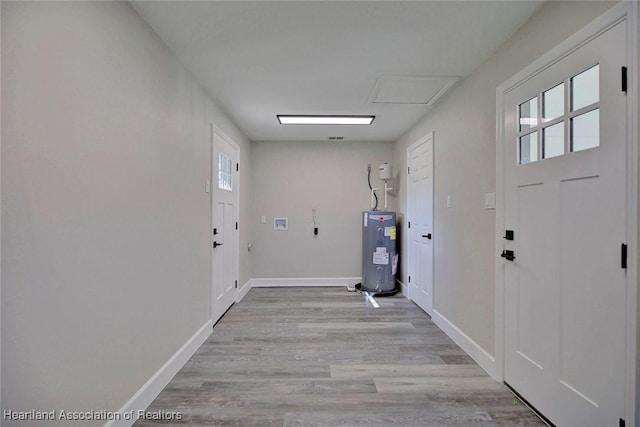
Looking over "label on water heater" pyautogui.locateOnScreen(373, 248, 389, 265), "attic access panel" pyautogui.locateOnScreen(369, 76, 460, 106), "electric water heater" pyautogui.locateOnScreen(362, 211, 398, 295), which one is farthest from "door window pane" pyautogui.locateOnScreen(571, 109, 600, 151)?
"label on water heater" pyautogui.locateOnScreen(373, 248, 389, 265)

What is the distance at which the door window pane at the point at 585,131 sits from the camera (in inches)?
52.0

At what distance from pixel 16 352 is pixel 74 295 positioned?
26cm

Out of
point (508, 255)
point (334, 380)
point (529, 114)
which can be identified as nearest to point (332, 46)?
point (529, 114)

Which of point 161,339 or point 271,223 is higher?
point 271,223

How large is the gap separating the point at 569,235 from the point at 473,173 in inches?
38.1

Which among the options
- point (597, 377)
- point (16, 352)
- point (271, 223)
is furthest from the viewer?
point (271, 223)

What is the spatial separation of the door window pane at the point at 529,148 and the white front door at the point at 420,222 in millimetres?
1384

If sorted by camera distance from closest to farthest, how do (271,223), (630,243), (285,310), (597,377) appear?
1. (630,243)
2. (597,377)
3. (285,310)
4. (271,223)

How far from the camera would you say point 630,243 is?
3.86 feet

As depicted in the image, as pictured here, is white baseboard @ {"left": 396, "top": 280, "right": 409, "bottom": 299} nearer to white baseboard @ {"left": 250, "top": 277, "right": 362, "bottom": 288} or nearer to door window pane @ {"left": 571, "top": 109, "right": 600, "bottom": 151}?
white baseboard @ {"left": 250, "top": 277, "right": 362, "bottom": 288}

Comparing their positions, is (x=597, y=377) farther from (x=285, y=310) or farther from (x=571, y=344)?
(x=285, y=310)

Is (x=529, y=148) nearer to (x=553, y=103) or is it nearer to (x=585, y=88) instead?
(x=553, y=103)

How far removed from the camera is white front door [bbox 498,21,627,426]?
4.08ft

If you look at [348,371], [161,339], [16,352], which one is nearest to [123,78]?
[16,352]
